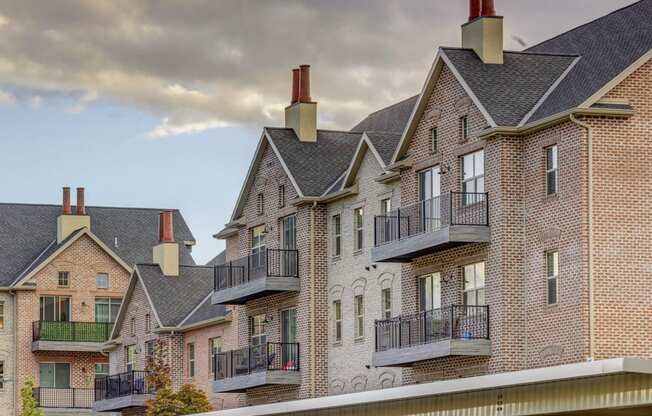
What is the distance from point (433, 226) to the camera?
2122 inches

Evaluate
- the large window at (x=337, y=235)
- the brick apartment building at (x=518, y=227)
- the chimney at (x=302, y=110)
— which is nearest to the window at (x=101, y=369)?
the chimney at (x=302, y=110)

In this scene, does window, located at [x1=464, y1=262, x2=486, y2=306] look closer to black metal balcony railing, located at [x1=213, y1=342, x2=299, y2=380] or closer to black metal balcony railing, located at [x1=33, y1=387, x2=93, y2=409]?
black metal balcony railing, located at [x1=213, y1=342, x2=299, y2=380]

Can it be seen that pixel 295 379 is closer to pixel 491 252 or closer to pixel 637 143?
pixel 491 252

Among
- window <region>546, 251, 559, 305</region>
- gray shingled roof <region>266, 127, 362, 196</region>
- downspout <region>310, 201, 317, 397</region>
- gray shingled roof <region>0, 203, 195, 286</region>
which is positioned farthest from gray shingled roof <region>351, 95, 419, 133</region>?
gray shingled roof <region>0, 203, 195, 286</region>

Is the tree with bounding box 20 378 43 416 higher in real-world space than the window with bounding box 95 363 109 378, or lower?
lower

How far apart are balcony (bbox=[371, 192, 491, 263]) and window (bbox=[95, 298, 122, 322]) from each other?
43362 mm

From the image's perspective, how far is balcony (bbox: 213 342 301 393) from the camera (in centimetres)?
6500

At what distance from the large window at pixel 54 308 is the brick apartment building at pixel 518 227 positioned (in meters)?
41.9

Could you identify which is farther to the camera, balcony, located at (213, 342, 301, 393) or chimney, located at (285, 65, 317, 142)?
chimney, located at (285, 65, 317, 142)

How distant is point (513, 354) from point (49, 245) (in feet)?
178

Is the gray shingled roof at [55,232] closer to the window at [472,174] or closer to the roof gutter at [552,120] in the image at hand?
the window at [472,174]

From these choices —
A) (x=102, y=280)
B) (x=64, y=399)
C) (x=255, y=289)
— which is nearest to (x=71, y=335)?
(x=64, y=399)

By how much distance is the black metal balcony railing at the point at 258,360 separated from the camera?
214 feet

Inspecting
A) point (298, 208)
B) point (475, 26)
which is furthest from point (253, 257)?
point (475, 26)
